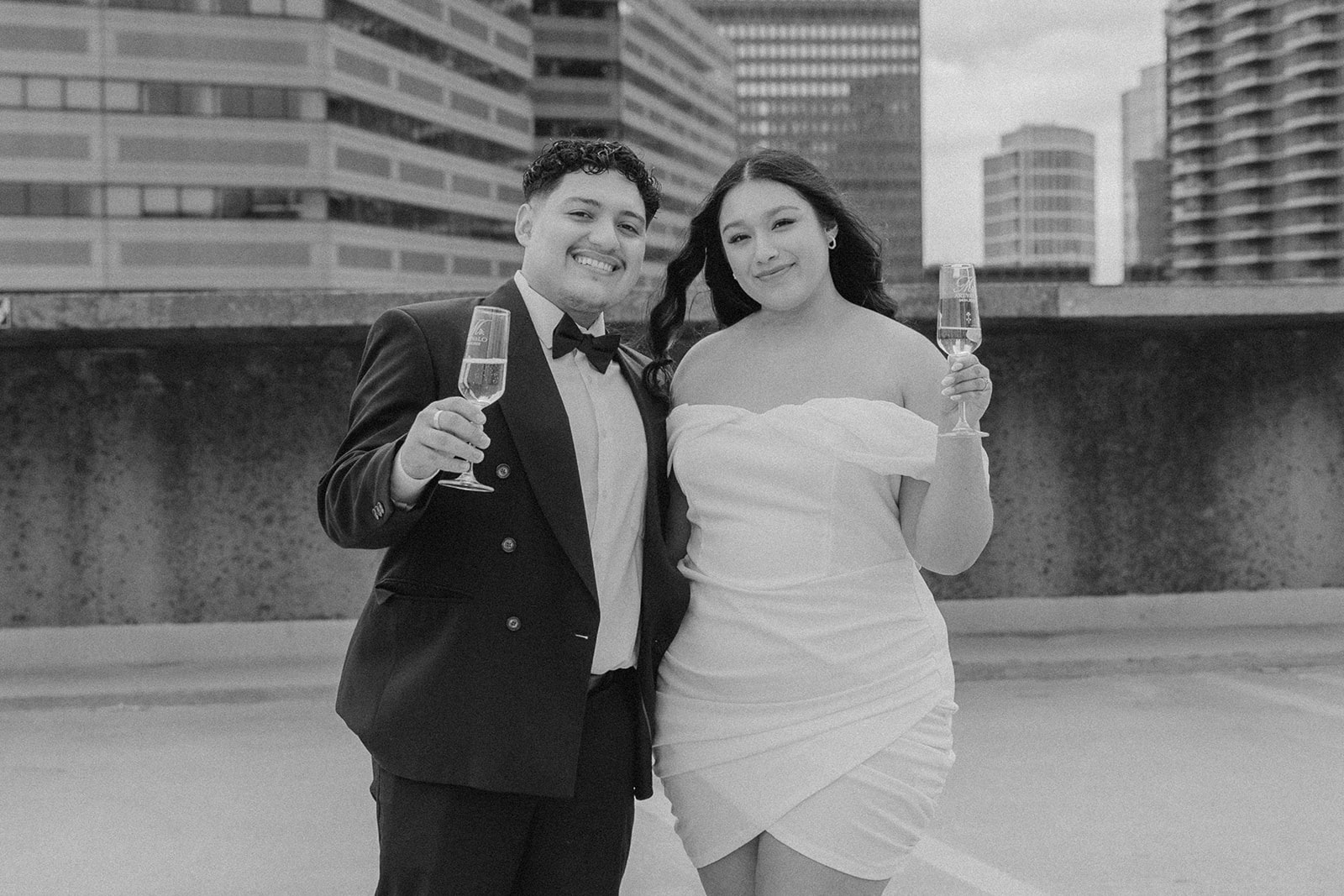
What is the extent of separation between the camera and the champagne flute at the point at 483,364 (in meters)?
2.20

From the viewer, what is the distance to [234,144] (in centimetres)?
6719

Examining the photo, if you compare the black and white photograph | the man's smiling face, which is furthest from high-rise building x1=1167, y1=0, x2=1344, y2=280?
the man's smiling face

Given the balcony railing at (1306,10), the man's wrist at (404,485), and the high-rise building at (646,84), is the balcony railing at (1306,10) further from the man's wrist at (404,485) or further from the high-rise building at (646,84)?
the man's wrist at (404,485)

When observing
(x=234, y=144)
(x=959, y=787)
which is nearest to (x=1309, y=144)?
(x=234, y=144)

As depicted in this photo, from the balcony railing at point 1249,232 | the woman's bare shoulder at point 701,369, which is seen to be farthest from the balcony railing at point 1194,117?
the woman's bare shoulder at point 701,369

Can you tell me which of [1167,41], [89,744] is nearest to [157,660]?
[89,744]

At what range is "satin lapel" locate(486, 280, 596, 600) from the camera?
7.66 feet

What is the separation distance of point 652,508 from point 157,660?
207 inches

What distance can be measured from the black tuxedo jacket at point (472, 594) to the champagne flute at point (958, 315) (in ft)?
2.66

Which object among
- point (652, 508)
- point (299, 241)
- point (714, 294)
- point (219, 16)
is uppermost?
point (219, 16)

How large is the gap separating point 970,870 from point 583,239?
103 inches

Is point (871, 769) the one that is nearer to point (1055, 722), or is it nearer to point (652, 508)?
point (652, 508)

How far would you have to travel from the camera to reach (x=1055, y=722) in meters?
5.77

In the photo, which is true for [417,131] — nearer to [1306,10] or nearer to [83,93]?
[83,93]
